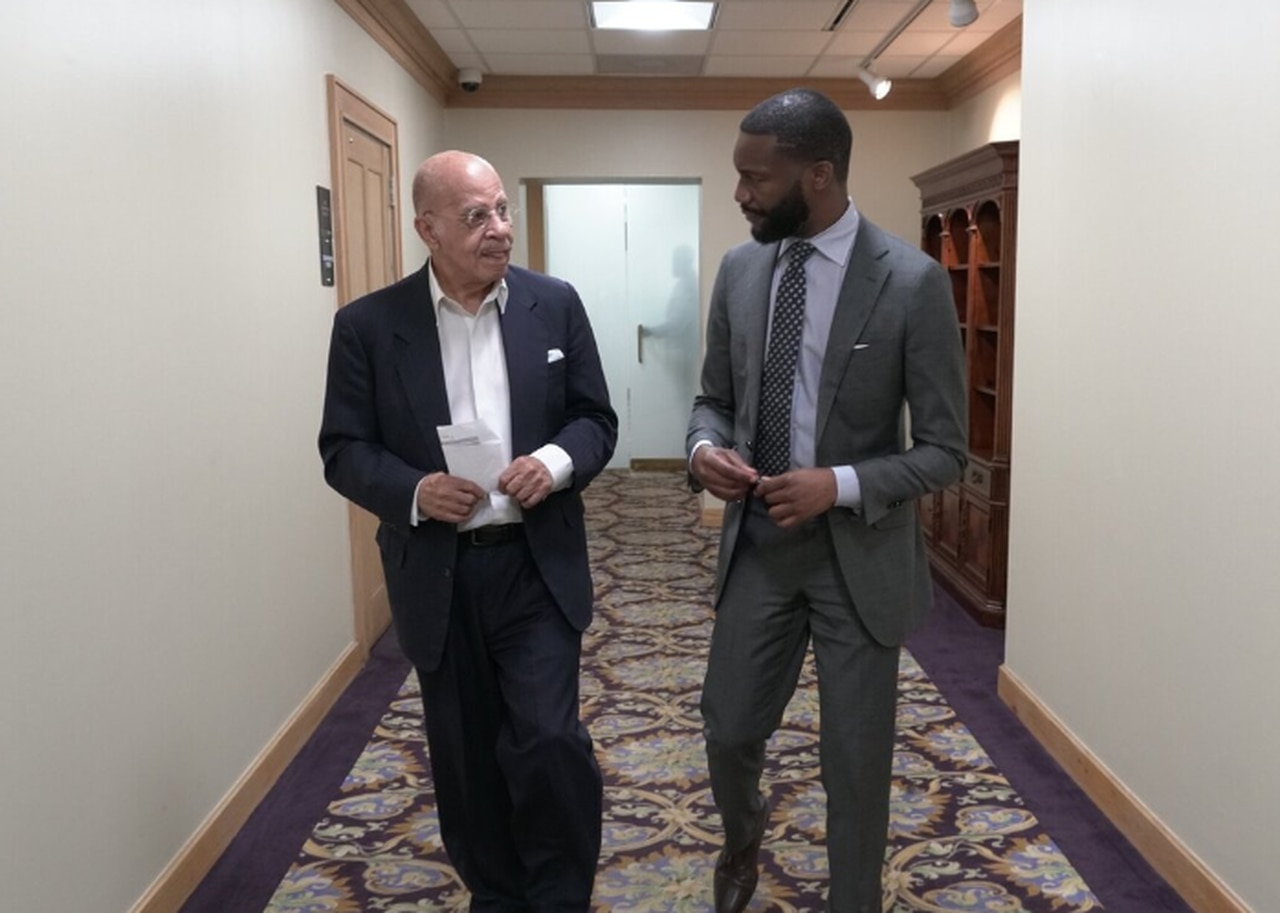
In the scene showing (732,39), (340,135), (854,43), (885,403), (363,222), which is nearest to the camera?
(885,403)

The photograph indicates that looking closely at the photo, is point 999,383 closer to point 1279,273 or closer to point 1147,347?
point 1147,347

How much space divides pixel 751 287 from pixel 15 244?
1.32 m

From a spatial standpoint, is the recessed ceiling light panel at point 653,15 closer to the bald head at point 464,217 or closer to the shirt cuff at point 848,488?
the bald head at point 464,217

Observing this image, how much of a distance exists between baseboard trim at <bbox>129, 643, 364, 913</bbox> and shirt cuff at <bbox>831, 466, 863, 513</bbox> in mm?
1699

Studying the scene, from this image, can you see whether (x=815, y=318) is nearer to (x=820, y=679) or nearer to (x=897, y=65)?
(x=820, y=679)

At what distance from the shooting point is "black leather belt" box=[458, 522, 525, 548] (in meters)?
2.22

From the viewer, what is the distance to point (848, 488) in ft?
6.66

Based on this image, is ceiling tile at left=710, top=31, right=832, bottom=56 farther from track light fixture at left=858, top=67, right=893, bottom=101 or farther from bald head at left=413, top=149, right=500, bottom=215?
bald head at left=413, top=149, right=500, bottom=215

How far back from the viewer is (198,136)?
A: 2812 millimetres

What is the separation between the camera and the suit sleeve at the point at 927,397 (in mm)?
2045

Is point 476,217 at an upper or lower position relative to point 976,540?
upper

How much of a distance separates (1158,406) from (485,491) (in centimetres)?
163

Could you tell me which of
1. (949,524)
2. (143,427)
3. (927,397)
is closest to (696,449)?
(927,397)

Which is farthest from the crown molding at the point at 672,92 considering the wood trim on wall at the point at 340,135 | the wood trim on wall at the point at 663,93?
the wood trim on wall at the point at 340,135
